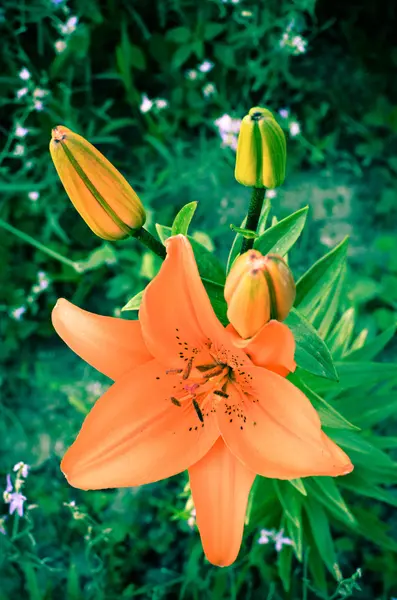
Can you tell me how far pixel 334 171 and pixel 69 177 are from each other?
137cm

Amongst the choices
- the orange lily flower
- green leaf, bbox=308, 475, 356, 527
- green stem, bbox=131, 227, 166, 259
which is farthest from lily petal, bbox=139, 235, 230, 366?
green leaf, bbox=308, 475, 356, 527

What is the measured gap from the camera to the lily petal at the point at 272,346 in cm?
66

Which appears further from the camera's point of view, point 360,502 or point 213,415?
point 360,502

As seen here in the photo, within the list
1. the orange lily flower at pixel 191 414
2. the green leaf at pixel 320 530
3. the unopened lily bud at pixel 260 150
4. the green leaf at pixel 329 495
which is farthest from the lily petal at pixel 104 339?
the green leaf at pixel 320 530

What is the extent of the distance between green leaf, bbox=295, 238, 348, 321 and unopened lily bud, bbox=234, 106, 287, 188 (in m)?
0.28

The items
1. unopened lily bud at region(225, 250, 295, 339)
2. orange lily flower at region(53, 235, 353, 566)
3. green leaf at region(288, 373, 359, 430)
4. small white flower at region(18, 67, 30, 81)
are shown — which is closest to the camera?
unopened lily bud at region(225, 250, 295, 339)

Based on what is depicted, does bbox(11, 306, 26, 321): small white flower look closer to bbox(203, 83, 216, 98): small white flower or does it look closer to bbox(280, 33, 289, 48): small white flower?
bbox(203, 83, 216, 98): small white flower

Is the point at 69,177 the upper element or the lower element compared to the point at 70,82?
upper

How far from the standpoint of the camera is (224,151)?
5.95ft

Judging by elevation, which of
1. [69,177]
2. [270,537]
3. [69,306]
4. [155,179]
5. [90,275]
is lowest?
[270,537]

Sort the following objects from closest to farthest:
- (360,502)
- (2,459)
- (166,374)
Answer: (166,374)
(360,502)
(2,459)

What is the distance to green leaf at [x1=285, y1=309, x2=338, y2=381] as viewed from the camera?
2.71ft

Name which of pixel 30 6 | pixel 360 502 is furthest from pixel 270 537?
pixel 30 6

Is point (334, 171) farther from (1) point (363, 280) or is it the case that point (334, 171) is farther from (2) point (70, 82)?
(2) point (70, 82)
